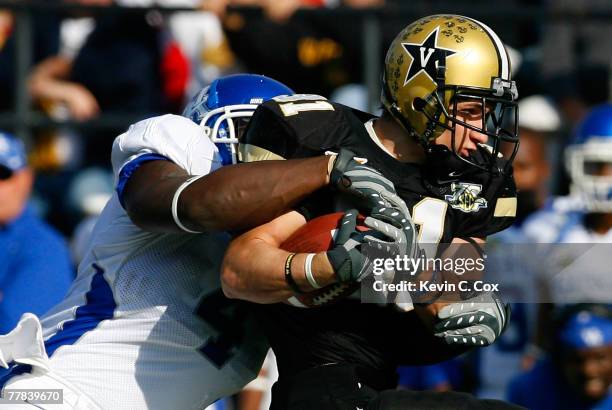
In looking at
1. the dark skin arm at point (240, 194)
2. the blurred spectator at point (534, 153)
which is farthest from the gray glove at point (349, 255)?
the blurred spectator at point (534, 153)

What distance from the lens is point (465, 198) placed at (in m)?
3.87

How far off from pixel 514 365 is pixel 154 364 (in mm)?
2929

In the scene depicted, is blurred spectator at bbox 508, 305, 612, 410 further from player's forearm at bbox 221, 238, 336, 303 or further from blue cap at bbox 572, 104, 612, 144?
player's forearm at bbox 221, 238, 336, 303

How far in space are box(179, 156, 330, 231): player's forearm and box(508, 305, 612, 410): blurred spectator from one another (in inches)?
108

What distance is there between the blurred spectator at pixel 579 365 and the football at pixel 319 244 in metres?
2.65

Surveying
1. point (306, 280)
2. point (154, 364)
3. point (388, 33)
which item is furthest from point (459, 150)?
point (388, 33)

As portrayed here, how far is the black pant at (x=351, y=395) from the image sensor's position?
11.6 ft

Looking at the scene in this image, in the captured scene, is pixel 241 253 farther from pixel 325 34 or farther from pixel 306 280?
pixel 325 34

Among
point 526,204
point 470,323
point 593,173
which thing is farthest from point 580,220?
point 470,323

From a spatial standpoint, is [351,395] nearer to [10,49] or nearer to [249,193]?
[249,193]

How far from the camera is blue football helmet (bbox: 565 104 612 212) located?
255 inches

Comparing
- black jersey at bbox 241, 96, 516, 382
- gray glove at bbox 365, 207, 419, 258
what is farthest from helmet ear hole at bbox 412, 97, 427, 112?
gray glove at bbox 365, 207, 419, 258

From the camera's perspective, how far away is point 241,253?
3570 millimetres

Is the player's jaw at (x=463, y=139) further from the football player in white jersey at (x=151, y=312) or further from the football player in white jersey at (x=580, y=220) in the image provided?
the football player in white jersey at (x=580, y=220)
